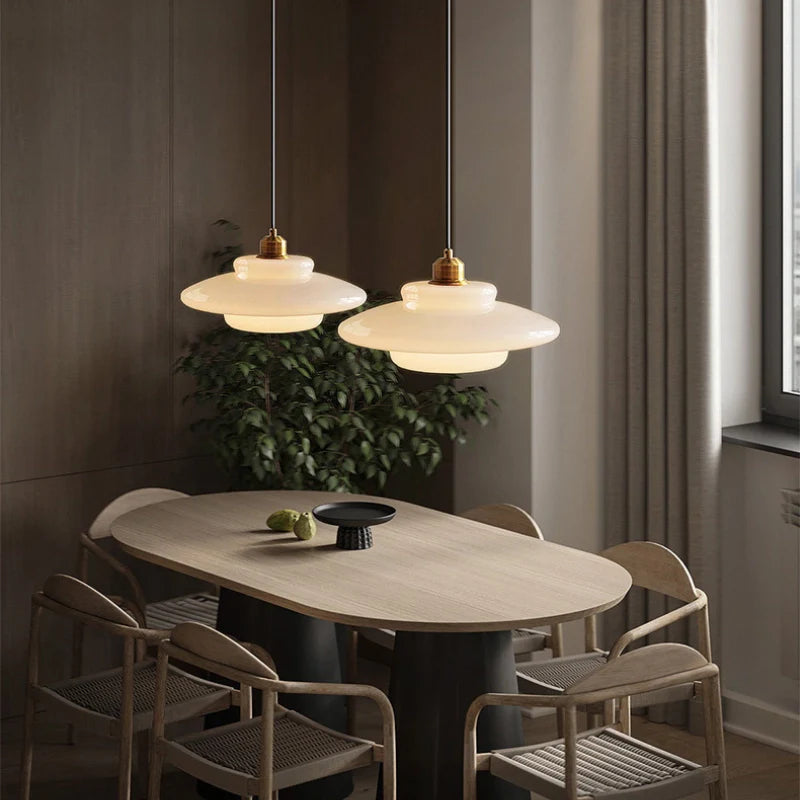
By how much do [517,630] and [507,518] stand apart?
0.37 metres

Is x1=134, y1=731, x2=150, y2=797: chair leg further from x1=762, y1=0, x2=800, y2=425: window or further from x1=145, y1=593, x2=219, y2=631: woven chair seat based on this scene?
x1=762, y1=0, x2=800, y2=425: window

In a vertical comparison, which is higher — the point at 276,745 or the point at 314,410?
the point at 314,410

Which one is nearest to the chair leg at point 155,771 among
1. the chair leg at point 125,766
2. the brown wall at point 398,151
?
the chair leg at point 125,766

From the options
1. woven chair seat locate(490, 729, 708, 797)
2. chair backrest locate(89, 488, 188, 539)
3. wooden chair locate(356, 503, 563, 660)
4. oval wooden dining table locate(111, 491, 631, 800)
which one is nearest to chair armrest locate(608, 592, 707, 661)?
oval wooden dining table locate(111, 491, 631, 800)

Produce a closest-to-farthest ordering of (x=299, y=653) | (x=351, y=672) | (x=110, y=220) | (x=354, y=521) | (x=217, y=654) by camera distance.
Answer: (x=217, y=654) → (x=354, y=521) → (x=299, y=653) → (x=351, y=672) → (x=110, y=220)

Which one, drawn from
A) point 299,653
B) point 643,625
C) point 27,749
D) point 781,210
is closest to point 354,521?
point 299,653

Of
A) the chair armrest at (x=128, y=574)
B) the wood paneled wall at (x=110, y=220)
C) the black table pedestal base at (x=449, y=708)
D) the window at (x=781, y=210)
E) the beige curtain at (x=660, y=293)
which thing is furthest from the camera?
the wood paneled wall at (x=110, y=220)

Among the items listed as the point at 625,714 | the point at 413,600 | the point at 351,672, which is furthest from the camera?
the point at 351,672

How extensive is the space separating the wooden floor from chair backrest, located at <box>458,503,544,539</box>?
0.78 metres

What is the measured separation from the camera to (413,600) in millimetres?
3289

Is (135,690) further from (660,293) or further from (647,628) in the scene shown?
(660,293)

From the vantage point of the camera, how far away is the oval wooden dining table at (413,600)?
3.26 meters

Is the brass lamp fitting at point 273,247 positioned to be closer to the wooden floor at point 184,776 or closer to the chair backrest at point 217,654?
the chair backrest at point 217,654

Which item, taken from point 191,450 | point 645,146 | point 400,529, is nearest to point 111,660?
point 191,450
